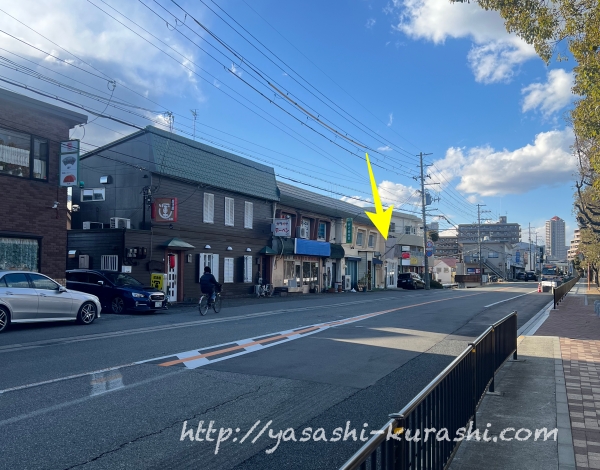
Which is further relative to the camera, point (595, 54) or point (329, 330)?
point (329, 330)

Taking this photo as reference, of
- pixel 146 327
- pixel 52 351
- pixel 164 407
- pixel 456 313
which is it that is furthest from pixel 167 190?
pixel 164 407

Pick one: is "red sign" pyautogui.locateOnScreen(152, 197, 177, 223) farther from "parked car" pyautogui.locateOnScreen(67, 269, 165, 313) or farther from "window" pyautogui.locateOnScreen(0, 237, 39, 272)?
"window" pyautogui.locateOnScreen(0, 237, 39, 272)

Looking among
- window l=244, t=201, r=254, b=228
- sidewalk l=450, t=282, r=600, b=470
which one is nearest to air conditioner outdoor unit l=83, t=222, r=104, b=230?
window l=244, t=201, r=254, b=228

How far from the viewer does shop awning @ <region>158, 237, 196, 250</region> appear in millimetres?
A: 24928

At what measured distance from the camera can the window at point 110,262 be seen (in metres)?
23.6

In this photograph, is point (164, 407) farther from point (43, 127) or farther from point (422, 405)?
point (43, 127)

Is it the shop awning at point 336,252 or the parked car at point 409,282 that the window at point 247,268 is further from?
the parked car at point 409,282

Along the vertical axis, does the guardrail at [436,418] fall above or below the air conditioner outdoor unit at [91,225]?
below

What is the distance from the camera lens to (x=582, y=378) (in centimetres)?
824

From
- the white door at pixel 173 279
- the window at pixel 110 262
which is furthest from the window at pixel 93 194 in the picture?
the white door at pixel 173 279

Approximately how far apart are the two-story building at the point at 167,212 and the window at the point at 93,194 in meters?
0.05

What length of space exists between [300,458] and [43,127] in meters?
18.2

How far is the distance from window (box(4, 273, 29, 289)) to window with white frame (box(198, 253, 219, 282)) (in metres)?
14.1

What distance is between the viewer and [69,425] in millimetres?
5613
